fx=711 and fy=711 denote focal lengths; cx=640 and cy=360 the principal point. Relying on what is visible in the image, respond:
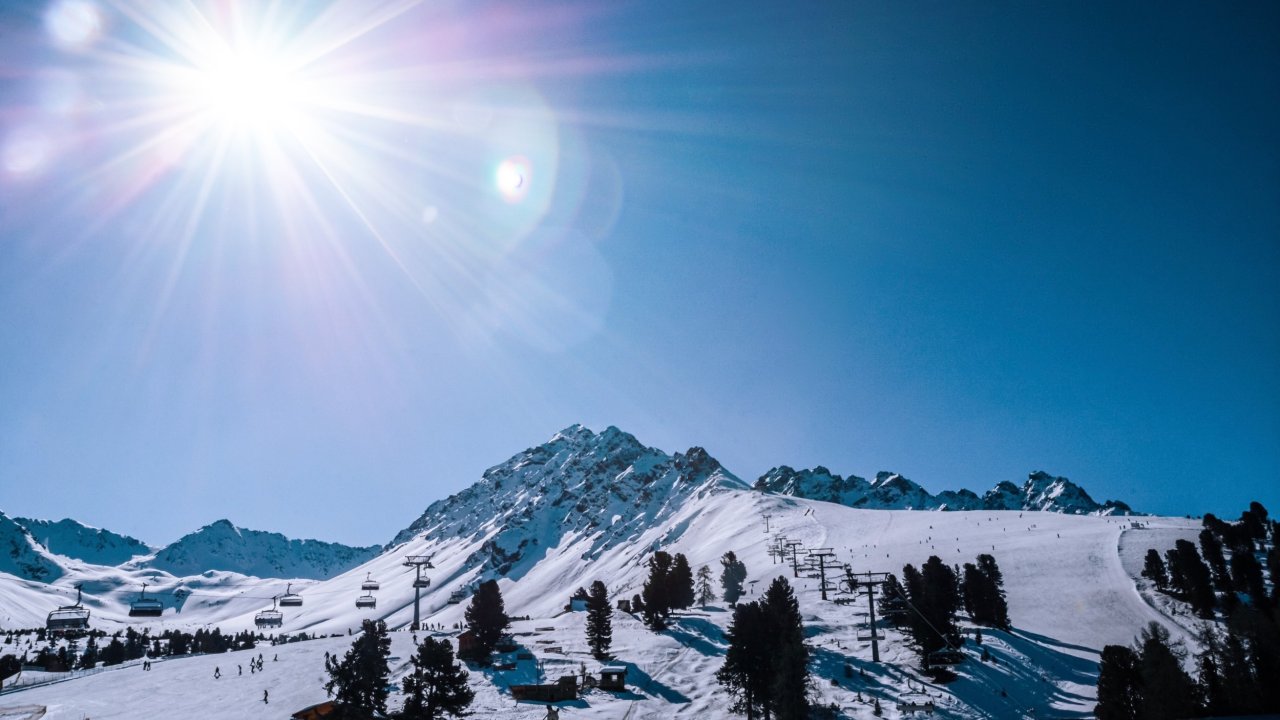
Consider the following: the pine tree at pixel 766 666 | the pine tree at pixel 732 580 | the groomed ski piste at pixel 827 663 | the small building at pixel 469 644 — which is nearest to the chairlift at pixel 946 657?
the groomed ski piste at pixel 827 663

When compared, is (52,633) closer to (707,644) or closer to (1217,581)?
(707,644)

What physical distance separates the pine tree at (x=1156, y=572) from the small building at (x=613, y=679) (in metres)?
71.6

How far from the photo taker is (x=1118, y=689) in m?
51.3

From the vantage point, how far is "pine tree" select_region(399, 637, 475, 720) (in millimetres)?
56219

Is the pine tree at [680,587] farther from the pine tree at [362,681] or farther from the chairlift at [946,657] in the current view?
the pine tree at [362,681]

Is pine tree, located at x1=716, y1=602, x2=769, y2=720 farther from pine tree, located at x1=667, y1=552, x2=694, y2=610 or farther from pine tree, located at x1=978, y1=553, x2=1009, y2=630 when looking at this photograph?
pine tree, located at x1=667, y1=552, x2=694, y2=610

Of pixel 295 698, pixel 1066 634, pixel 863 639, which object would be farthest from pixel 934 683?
pixel 295 698

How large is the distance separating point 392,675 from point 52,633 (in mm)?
52250

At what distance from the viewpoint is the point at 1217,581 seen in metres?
92.1

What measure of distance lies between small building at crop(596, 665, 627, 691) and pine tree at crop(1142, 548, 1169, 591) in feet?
235

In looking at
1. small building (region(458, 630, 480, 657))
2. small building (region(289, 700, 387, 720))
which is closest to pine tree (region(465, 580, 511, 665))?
small building (region(458, 630, 480, 657))

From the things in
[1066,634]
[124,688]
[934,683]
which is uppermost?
[1066,634]

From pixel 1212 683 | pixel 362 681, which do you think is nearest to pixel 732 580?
pixel 1212 683

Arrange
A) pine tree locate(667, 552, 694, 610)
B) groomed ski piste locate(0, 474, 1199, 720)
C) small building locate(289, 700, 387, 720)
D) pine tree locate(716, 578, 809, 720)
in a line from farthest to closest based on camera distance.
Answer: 1. pine tree locate(667, 552, 694, 610)
2. groomed ski piste locate(0, 474, 1199, 720)
3. small building locate(289, 700, 387, 720)
4. pine tree locate(716, 578, 809, 720)
